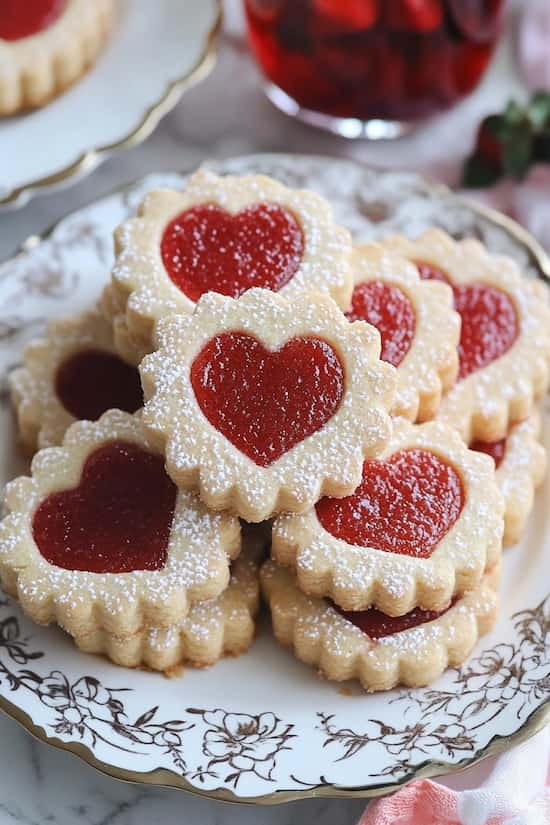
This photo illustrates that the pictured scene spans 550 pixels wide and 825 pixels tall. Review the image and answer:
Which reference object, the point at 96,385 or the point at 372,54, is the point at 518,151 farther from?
Result: the point at 96,385

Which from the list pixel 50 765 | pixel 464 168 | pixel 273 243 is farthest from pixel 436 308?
pixel 50 765

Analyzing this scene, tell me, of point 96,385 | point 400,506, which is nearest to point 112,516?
point 96,385

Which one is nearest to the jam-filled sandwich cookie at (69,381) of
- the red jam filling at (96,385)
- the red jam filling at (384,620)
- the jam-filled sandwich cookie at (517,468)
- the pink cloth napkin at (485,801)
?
the red jam filling at (96,385)

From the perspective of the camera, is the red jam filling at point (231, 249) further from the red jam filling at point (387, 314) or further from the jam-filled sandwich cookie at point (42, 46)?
the jam-filled sandwich cookie at point (42, 46)

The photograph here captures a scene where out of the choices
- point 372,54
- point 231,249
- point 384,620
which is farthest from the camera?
point 372,54

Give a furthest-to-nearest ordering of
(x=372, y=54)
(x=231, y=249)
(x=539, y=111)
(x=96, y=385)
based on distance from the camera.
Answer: (x=539, y=111) < (x=372, y=54) < (x=96, y=385) < (x=231, y=249)

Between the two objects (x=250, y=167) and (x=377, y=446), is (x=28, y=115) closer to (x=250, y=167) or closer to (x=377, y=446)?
(x=250, y=167)

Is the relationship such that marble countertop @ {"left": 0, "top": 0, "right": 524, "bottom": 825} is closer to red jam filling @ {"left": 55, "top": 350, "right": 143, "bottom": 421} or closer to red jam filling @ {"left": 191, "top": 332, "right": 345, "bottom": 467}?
red jam filling @ {"left": 55, "top": 350, "right": 143, "bottom": 421}
